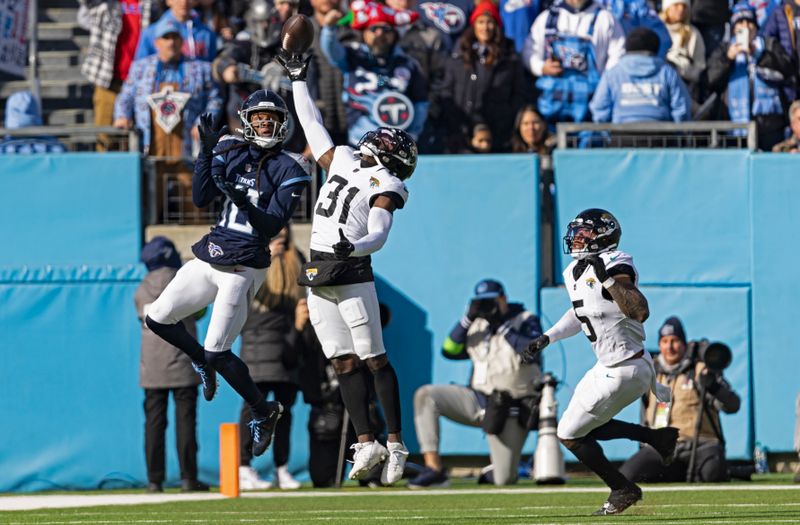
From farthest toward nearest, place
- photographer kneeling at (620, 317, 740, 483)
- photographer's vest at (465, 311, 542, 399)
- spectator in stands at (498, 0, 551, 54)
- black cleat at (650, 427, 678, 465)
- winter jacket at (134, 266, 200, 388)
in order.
→ spectator in stands at (498, 0, 551, 54) → photographer's vest at (465, 311, 542, 399) → photographer kneeling at (620, 317, 740, 483) → winter jacket at (134, 266, 200, 388) → black cleat at (650, 427, 678, 465)

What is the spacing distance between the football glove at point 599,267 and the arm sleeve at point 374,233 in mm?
1308

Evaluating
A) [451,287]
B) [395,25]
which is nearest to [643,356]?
[451,287]

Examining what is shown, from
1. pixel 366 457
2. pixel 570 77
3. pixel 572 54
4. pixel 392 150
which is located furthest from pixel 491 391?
pixel 392 150

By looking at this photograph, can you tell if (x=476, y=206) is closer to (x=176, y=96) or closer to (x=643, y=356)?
(x=176, y=96)

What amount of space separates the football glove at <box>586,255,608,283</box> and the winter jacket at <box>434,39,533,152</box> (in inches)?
200

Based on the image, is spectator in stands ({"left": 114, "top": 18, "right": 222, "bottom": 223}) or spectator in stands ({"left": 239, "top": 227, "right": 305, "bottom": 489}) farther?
spectator in stands ({"left": 114, "top": 18, "right": 222, "bottom": 223})

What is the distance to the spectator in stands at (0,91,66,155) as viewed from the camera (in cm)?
1439

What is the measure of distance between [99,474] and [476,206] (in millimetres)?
3926

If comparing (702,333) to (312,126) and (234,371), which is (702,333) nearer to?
(312,126)

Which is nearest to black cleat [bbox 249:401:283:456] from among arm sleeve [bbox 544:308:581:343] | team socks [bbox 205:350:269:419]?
team socks [bbox 205:350:269:419]

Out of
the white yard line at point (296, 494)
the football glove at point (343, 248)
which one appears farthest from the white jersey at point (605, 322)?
the white yard line at point (296, 494)

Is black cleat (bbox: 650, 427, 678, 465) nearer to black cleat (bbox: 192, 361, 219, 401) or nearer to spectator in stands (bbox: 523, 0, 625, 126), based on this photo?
black cleat (bbox: 192, 361, 219, 401)

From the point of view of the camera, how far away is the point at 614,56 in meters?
14.5

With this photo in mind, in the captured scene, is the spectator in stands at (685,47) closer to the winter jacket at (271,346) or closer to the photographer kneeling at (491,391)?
the photographer kneeling at (491,391)
